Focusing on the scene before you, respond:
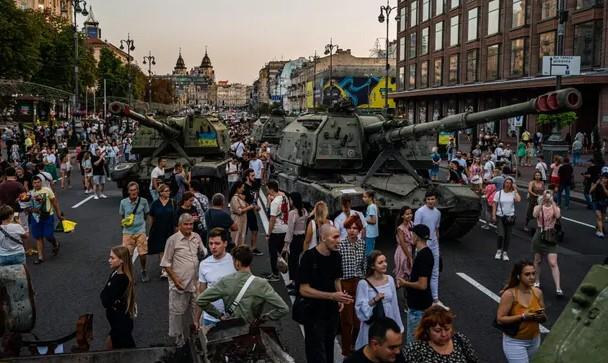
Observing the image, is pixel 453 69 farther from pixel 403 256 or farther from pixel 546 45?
pixel 403 256

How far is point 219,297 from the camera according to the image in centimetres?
526

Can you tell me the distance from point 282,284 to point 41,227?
15.4ft

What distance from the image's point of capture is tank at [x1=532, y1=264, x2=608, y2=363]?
3.24 m

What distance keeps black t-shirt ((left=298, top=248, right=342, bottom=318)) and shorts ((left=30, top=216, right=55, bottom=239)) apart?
7274 mm

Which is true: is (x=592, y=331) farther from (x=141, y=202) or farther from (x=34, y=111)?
(x=34, y=111)

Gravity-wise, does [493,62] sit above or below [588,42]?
above

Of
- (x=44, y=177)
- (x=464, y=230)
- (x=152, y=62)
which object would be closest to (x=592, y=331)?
(x=464, y=230)

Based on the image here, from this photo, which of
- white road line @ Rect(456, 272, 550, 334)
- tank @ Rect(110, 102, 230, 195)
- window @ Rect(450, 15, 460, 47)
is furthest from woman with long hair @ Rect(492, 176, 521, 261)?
window @ Rect(450, 15, 460, 47)

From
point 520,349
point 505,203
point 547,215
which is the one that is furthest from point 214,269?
point 505,203

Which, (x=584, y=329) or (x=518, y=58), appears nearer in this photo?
(x=584, y=329)

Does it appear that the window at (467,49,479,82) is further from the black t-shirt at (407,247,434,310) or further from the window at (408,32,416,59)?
the black t-shirt at (407,247,434,310)

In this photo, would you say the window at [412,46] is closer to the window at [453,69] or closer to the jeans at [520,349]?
the window at [453,69]

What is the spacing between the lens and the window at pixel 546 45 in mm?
38344

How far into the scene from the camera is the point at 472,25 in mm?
49219
